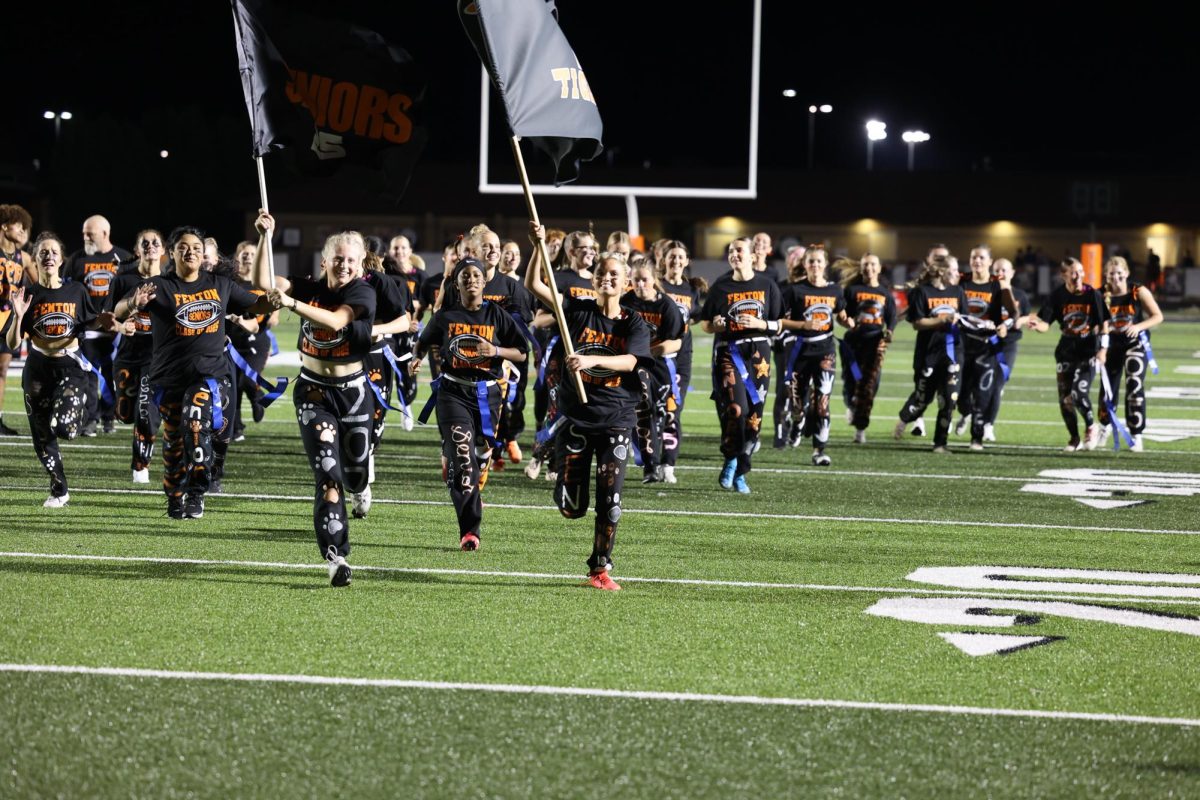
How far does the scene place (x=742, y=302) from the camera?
1272 cm

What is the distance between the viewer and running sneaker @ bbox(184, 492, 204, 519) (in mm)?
10523

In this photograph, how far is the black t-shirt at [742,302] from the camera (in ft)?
41.5

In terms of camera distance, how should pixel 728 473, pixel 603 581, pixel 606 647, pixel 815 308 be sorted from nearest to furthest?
pixel 606 647, pixel 603 581, pixel 728 473, pixel 815 308

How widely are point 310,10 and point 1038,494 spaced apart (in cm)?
631

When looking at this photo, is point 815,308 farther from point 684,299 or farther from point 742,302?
point 742,302

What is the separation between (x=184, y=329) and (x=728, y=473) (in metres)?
4.18

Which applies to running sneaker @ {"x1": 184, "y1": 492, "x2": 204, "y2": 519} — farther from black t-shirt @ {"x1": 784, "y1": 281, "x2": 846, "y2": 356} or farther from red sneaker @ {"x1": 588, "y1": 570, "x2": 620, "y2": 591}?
black t-shirt @ {"x1": 784, "y1": 281, "x2": 846, "y2": 356}

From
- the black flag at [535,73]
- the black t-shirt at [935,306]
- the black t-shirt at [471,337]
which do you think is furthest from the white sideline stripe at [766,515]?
the black t-shirt at [935,306]

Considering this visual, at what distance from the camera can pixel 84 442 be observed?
14906 millimetres

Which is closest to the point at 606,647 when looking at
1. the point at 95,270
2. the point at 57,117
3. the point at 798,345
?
the point at 798,345

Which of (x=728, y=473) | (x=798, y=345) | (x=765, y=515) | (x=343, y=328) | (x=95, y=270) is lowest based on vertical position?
(x=765, y=515)

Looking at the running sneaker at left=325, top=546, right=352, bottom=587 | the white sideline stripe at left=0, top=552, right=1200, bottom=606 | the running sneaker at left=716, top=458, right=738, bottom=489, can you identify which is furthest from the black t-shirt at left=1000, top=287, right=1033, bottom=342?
the running sneaker at left=325, top=546, right=352, bottom=587

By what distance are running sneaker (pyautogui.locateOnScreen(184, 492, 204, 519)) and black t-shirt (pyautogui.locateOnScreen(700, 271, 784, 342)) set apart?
397cm

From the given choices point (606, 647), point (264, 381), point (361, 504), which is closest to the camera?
point (606, 647)
